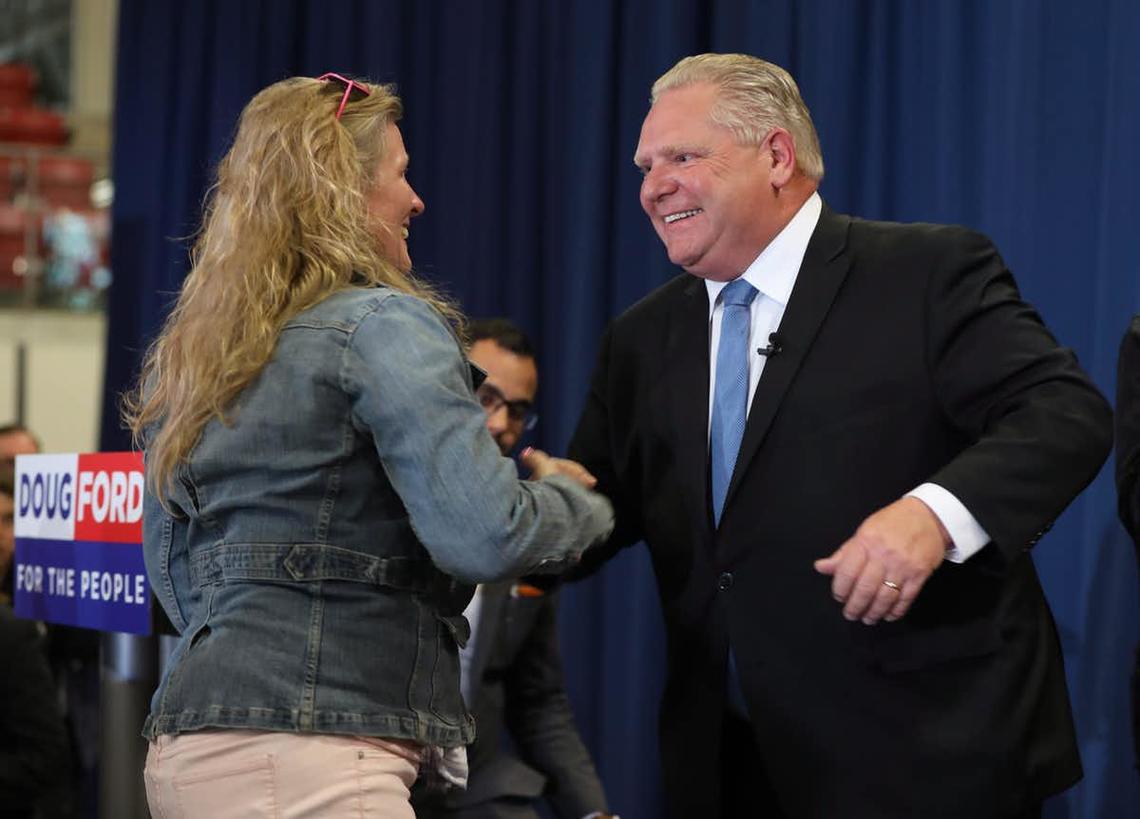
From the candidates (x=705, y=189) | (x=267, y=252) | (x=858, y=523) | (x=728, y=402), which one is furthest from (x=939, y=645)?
(x=267, y=252)

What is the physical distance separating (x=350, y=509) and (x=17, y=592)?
4.26 ft

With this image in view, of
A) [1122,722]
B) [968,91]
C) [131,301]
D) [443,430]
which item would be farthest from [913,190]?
[131,301]

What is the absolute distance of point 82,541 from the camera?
2.47 metres

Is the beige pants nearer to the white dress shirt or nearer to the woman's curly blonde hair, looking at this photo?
the woman's curly blonde hair

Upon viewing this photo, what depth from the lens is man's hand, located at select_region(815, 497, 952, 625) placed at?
169 cm

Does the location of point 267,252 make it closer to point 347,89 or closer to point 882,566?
point 347,89

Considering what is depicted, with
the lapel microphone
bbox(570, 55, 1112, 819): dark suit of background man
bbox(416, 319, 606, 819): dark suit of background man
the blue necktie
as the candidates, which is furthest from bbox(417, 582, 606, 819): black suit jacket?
the lapel microphone

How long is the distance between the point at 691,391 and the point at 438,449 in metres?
0.67

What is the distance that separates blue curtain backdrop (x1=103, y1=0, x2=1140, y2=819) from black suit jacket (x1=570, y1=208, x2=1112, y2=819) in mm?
105

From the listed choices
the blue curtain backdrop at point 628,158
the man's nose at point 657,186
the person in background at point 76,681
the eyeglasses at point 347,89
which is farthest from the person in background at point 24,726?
the eyeglasses at point 347,89

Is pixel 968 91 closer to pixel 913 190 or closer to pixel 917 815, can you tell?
pixel 913 190

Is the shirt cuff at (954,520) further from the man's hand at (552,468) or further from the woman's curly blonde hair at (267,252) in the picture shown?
the woman's curly blonde hair at (267,252)

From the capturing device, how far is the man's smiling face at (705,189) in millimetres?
2201

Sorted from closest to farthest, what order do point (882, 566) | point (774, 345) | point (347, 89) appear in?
point (882, 566)
point (347, 89)
point (774, 345)
